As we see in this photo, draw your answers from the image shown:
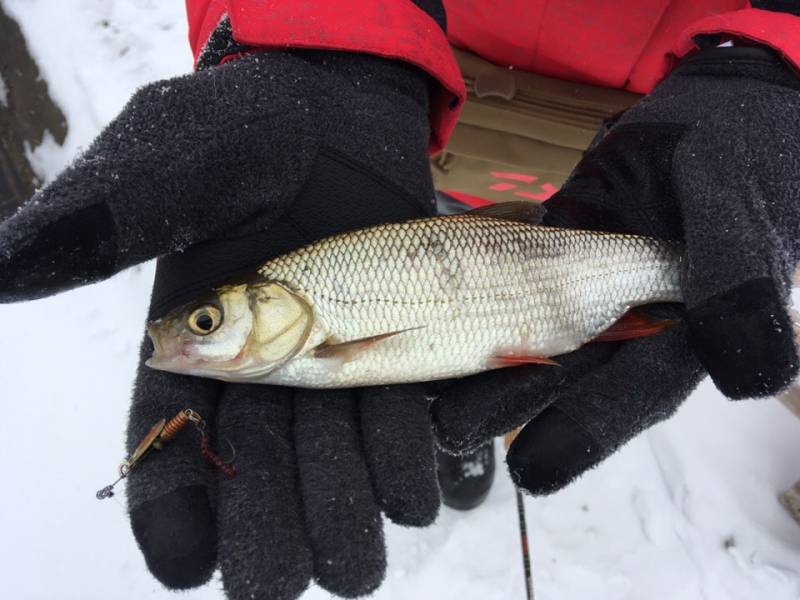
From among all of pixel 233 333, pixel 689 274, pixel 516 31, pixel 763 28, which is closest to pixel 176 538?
pixel 233 333

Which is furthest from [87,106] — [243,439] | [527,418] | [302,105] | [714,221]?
[714,221]

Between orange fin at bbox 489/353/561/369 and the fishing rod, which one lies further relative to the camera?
the fishing rod

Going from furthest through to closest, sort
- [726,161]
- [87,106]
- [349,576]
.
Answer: [87,106], [726,161], [349,576]

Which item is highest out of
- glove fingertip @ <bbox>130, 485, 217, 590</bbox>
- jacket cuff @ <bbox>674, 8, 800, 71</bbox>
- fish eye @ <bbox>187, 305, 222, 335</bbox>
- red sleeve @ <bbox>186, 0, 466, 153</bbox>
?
jacket cuff @ <bbox>674, 8, 800, 71</bbox>

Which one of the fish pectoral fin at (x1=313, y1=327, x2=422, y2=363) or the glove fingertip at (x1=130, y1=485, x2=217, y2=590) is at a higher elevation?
the fish pectoral fin at (x1=313, y1=327, x2=422, y2=363)

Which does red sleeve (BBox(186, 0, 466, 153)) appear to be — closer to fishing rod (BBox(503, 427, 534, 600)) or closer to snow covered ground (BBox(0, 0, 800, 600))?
fishing rod (BBox(503, 427, 534, 600))

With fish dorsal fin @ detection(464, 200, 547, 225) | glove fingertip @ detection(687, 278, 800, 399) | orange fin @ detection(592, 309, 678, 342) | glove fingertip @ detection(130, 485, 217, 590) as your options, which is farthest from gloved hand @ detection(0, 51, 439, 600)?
glove fingertip @ detection(687, 278, 800, 399)

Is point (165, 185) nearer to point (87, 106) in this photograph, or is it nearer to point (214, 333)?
point (214, 333)

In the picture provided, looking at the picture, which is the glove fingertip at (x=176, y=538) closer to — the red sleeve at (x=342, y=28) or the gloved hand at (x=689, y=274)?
the gloved hand at (x=689, y=274)
